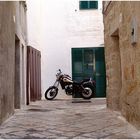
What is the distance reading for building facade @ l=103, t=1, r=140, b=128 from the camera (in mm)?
5766

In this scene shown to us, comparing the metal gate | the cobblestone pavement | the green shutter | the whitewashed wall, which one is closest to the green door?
the whitewashed wall

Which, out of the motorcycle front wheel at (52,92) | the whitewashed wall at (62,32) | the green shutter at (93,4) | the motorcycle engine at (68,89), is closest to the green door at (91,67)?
the whitewashed wall at (62,32)

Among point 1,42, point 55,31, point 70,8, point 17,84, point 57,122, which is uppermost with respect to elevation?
point 70,8

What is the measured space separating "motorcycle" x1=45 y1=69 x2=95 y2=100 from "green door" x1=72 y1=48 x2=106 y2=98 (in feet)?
1.78

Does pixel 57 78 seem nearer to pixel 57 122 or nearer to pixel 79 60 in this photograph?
pixel 79 60

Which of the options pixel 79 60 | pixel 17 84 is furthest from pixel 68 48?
pixel 17 84

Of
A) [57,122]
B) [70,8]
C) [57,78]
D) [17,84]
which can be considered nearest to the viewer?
[57,122]

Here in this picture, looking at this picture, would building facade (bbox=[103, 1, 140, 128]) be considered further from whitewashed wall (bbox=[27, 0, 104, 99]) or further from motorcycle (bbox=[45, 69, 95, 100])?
whitewashed wall (bbox=[27, 0, 104, 99])

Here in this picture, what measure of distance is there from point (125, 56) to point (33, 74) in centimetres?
719

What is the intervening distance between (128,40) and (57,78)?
355 inches

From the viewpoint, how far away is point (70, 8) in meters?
16.3

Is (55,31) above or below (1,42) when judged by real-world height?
above

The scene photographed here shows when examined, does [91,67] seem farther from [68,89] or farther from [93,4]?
[93,4]

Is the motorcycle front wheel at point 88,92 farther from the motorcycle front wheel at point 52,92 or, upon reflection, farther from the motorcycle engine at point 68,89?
the motorcycle front wheel at point 52,92
